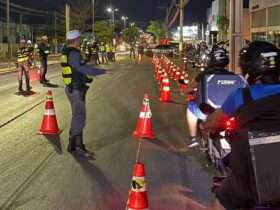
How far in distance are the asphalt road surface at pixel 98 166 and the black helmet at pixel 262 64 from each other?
3.23 meters

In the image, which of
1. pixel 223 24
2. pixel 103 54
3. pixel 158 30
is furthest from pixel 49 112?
pixel 158 30

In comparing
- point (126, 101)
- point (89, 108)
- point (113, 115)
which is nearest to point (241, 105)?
point (113, 115)

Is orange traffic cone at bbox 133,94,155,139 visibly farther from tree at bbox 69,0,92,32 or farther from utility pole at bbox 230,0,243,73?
tree at bbox 69,0,92,32

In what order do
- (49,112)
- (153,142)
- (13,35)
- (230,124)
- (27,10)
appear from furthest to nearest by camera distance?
(27,10)
(13,35)
(49,112)
(153,142)
(230,124)

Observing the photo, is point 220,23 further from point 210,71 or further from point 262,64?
point 262,64

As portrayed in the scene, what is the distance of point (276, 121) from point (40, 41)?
72.7ft

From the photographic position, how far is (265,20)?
5022 cm

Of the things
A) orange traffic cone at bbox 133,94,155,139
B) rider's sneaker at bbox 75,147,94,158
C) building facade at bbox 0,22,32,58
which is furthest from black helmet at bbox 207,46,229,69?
building facade at bbox 0,22,32,58

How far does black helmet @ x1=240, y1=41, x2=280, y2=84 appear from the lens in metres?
3.40

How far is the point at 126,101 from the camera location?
17.7 meters

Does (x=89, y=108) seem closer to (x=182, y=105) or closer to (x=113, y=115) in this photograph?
(x=113, y=115)

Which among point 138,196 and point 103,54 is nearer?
point 138,196

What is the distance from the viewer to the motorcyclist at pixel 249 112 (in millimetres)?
3203

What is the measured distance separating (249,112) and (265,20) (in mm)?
48581
